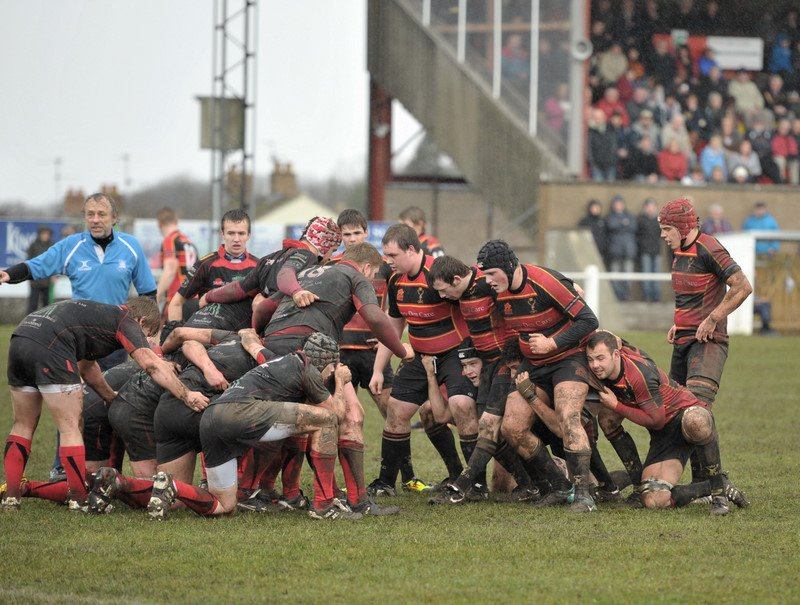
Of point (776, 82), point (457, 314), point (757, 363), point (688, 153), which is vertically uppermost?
point (776, 82)

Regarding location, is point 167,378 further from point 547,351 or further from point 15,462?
point 547,351

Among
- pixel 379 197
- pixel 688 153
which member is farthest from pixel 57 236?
pixel 688 153

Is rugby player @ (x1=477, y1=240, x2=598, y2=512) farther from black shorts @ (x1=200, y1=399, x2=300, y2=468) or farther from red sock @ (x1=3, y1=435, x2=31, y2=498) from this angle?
red sock @ (x1=3, y1=435, x2=31, y2=498)

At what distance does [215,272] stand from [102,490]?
9.83 feet

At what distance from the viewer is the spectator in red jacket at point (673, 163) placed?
25266 millimetres

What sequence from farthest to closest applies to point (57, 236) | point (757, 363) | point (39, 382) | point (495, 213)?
1. point (495, 213)
2. point (57, 236)
3. point (757, 363)
4. point (39, 382)

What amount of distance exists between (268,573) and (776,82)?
2667 centimetres

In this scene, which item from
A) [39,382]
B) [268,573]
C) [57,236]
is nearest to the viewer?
[268,573]

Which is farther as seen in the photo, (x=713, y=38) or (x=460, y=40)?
(x=713, y=38)

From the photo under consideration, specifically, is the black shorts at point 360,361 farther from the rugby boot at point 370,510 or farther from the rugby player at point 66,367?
the rugby player at point 66,367

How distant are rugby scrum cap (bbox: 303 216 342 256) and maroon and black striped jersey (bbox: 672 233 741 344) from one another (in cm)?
263

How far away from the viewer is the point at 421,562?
19.9ft

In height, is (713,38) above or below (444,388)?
above

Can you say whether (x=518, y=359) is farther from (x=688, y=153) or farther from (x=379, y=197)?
(x=379, y=197)
